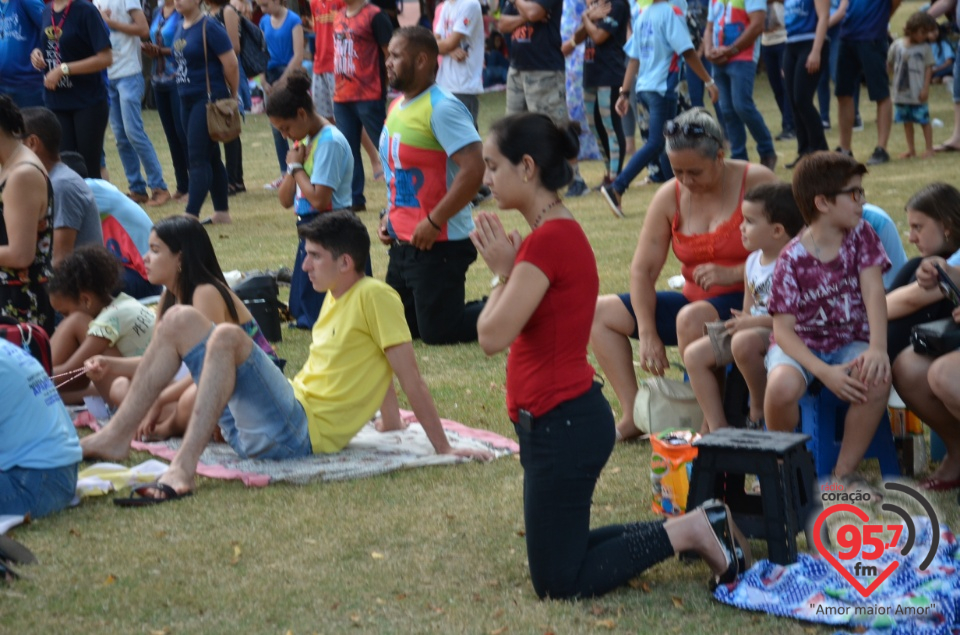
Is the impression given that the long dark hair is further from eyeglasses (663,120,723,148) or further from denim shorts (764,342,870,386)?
denim shorts (764,342,870,386)

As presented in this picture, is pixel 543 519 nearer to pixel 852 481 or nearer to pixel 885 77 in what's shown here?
pixel 852 481

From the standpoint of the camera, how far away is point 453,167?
6.92 meters

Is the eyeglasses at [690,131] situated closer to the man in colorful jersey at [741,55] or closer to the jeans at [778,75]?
the man in colorful jersey at [741,55]

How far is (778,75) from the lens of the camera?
13.8m

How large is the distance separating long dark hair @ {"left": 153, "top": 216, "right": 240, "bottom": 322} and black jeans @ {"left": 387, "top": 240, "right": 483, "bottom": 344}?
1776mm

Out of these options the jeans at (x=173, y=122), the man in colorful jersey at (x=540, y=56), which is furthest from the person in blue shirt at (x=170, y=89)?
the man in colorful jersey at (x=540, y=56)

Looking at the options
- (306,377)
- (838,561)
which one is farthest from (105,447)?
(838,561)

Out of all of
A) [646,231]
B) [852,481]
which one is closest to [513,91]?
[646,231]

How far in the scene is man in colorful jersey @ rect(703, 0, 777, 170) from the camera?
1149 centimetres

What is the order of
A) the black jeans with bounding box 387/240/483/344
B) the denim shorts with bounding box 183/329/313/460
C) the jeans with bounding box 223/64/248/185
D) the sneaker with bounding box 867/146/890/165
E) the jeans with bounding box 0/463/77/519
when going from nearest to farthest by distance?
the jeans with bounding box 0/463/77/519 < the denim shorts with bounding box 183/329/313/460 < the black jeans with bounding box 387/240/483/344 < the sneaker with bounding box 867/146/890/165 < the jeans with bounding box 223/64/248/185

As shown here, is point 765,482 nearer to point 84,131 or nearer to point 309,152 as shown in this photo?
point 309,152

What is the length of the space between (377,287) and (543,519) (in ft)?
6.05

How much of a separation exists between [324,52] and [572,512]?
342 inches

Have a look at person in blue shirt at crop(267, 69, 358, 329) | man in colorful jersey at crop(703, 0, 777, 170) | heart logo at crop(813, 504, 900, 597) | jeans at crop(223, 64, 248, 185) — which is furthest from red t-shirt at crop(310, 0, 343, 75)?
heart logo at crop(813, 504, 900, 597)
